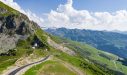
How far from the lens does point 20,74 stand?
141m

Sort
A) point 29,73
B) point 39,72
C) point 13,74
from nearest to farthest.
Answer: point 13,74
point 29,73
point 39,72

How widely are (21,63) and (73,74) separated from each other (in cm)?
3891

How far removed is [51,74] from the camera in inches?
6373

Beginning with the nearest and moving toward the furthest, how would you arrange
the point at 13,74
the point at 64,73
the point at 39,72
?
the point at 13,74 → the point at 39,72 → the point at 64,73

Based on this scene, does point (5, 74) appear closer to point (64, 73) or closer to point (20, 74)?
point (20, 74)

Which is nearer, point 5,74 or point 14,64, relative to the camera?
point 5,74

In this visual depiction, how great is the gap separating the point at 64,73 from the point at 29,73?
34870 millimetres

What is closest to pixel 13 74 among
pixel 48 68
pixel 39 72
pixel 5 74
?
pixel 5 74

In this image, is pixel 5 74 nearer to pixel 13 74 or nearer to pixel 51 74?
pixel 13 74

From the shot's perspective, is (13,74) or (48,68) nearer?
(13,74)

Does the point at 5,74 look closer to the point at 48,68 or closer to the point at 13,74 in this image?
the point at 13,74

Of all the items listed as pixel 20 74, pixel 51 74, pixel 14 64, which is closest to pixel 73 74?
pixel 51 74

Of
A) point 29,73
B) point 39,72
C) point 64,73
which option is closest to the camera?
point 29,73

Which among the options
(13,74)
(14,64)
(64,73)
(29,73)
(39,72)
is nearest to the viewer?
(13,74)
